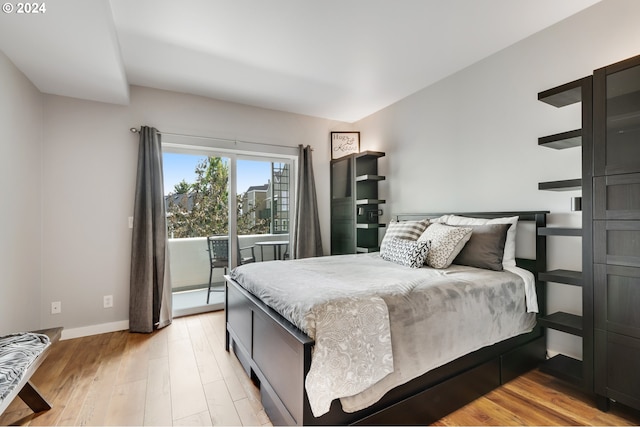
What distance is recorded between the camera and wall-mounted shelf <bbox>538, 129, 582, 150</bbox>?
74.3 inches

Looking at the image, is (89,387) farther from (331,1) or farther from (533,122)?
(533,122)

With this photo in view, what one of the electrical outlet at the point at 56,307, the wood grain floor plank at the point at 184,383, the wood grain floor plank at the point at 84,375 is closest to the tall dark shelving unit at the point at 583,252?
the wood grain floor plank at the point at 184,383

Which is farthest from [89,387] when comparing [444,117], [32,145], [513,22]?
[513,22]

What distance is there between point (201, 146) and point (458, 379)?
11.4 feet

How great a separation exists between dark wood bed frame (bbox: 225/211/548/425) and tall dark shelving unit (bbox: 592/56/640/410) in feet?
1.69

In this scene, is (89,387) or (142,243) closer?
(89,387)

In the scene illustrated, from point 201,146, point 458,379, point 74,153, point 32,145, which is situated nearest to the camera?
point 458,379

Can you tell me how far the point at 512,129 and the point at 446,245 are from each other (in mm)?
1222

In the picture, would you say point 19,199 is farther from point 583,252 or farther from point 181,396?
point 583,252

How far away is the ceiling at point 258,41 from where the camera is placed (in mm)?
2023

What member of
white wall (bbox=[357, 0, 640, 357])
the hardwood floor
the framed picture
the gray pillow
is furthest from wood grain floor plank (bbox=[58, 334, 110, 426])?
the framed picture

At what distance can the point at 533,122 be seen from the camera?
2.42 m

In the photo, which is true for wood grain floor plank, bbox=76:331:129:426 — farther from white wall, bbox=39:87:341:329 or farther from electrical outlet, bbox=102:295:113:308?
white wall, bbox=39:87:341:329

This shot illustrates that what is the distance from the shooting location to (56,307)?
2.89 meters
